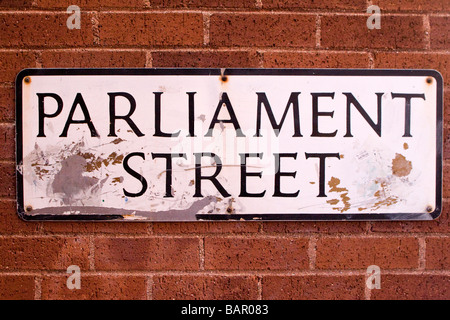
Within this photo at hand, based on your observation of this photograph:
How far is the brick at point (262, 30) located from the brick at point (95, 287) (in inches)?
30.9

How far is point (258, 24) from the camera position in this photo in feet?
3.12

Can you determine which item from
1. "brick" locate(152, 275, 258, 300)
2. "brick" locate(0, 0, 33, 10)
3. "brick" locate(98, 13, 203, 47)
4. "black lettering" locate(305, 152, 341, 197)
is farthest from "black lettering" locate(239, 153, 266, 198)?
"brick" locate(0, 0, 33, 10)

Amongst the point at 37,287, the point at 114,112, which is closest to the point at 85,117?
the point at 114,112

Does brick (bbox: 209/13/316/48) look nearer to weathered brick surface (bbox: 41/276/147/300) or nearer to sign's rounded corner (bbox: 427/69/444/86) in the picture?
sign's rounded corner (bbox: 427/69/444/86)

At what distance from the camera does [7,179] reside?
955 millimetres

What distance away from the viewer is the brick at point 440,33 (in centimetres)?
96

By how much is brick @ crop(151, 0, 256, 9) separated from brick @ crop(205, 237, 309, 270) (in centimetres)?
72

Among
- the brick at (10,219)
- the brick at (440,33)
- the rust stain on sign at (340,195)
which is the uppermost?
the brick at (440,33)

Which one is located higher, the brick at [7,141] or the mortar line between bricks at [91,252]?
the brick at [7,141]

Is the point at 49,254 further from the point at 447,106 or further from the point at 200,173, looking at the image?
the point at 447,106

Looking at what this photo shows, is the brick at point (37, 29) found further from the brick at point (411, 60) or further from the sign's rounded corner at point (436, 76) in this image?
the sign's rounded corner at point (436, 76)

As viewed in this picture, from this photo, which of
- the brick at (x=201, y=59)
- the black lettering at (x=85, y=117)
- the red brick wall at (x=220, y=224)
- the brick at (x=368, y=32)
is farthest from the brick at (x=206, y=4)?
the black lettering at (x=85, y=117)
